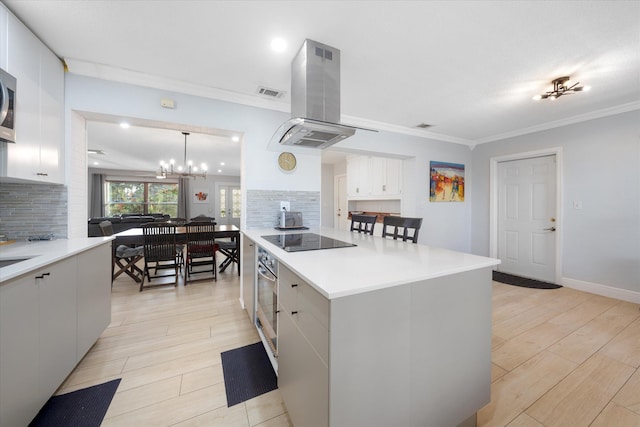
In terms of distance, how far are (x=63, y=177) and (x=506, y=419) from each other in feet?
11.8

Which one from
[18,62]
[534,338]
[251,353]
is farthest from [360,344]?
[18,62]

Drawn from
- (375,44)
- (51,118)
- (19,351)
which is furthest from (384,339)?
(51,118)

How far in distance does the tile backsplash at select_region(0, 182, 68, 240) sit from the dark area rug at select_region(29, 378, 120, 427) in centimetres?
129

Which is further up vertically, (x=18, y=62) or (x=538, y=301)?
(x=18, y=62)

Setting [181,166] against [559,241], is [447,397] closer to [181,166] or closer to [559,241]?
[559,241]

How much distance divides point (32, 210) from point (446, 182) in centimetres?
516

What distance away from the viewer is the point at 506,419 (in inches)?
52.6

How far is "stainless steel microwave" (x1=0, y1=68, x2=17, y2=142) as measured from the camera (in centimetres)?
137

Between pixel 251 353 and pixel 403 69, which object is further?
pixel 403 69

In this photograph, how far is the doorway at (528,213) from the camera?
3.56m

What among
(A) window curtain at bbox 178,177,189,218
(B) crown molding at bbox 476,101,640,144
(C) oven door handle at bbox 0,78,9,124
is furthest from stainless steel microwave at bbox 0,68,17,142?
(A) window curtain at bbox 178,177,189,218

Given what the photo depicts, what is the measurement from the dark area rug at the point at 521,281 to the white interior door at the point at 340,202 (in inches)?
130

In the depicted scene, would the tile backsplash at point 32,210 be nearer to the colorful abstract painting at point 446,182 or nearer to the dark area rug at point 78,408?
the dark area rug at point 78,408

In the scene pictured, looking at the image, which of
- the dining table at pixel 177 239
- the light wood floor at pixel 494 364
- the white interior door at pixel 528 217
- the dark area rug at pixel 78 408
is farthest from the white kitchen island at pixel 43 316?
the white interior door at pixel 528 217
